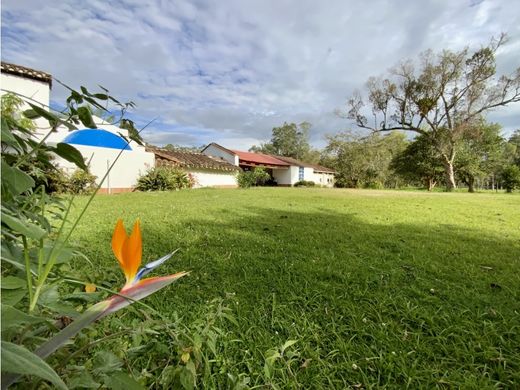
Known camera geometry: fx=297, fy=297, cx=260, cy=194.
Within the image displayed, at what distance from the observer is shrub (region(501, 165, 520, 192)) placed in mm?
22156

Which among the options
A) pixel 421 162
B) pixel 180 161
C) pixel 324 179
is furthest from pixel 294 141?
pixel 180 161

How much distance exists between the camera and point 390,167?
94.6ft

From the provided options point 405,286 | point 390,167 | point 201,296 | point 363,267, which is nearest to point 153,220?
point 201,296

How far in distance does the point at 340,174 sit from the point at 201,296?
3170 centimetres

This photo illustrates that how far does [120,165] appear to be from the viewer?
1138 centimetres

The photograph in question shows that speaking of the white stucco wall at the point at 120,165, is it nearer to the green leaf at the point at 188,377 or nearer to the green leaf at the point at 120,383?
the green leaf at the point at 188,377

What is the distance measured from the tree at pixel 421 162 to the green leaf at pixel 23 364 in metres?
27.2

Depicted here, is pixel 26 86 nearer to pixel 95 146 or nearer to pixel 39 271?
pixel 95 146

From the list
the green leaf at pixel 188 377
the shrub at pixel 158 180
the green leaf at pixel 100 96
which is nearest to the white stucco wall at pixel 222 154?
the shrub at pixel 158 180

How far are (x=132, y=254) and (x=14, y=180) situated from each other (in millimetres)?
230

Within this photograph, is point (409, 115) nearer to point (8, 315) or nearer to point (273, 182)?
point (273, 182)

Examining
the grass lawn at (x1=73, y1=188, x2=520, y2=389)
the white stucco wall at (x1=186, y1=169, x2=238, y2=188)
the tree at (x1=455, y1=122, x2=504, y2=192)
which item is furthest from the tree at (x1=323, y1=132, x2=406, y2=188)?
the grass lawn at (x1=73, y1=188, x2=520, y2=389)

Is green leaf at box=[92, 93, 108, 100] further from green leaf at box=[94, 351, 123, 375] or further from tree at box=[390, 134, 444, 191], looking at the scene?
tree at box=[390, 134, 444, 191]

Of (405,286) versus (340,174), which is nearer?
(405,286)
